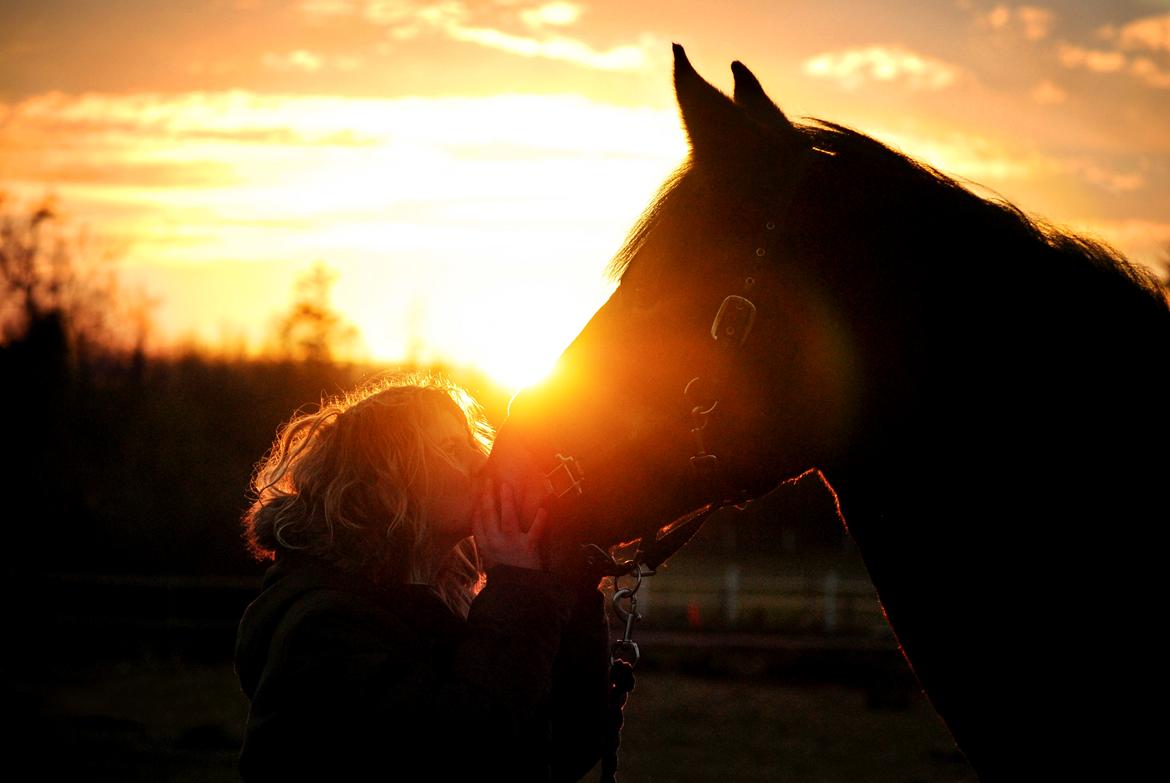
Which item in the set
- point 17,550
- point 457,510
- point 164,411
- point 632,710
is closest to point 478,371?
point 164,411

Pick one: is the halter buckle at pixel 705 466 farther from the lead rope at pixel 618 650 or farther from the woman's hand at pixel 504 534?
the woman's hand at pixel 504 534

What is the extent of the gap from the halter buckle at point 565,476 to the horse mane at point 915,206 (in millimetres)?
391

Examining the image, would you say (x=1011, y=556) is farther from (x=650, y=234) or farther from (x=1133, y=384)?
(x=650, y=234)

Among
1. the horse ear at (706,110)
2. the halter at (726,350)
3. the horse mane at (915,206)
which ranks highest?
the horse ear at (706,110)

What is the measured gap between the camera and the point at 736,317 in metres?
1.82

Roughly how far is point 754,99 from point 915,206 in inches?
14.8

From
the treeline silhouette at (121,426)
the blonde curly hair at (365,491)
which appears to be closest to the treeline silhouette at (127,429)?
the treeline silhouette at (121,426)

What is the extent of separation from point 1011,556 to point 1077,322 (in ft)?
1.25

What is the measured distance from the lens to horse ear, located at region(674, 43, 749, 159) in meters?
1.89

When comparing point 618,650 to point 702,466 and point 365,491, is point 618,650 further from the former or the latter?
point 365,491

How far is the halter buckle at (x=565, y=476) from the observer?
6.43 feet

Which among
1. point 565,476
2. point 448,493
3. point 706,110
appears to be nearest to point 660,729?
point 448,493

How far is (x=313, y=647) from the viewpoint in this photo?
2238mm

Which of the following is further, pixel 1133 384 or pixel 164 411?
pixel 164 411
